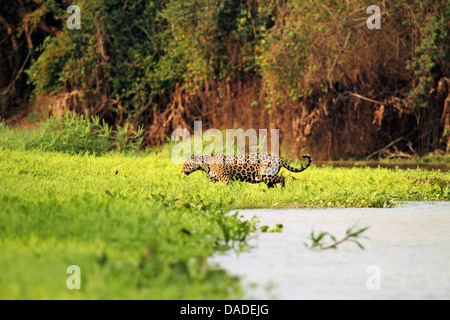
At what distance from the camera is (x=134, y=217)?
6.29 metres

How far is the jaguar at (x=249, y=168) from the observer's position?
9859 mm

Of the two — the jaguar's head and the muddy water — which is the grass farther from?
the muddy water

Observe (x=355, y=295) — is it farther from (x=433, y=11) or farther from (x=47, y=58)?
(x=47, y=58)

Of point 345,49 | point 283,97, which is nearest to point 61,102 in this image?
point 283,97

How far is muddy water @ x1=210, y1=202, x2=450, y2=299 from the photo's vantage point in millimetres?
4508

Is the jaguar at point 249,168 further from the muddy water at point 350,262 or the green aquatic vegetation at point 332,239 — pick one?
the green aquatic vegetation at point 332,239

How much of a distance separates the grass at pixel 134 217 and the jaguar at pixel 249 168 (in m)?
0.24

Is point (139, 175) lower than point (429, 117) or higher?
lower

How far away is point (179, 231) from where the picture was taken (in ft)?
19.6

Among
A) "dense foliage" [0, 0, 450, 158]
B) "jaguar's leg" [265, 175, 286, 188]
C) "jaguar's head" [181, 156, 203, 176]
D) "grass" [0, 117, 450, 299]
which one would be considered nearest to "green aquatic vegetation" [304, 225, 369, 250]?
"grass" [0, 117, 450, 299]

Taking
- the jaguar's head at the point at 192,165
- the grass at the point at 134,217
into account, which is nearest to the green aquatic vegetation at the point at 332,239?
the grass at the point at 134,217

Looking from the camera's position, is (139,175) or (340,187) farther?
(139,175)
